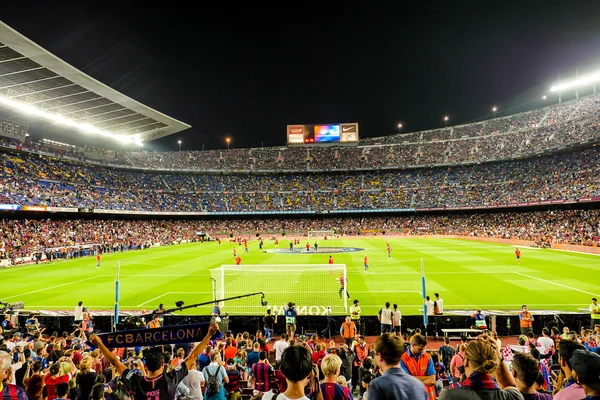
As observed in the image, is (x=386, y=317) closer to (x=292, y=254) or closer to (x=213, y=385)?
(x=213, y=385)

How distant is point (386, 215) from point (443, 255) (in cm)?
4578

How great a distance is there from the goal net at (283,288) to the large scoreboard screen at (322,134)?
51.2 m

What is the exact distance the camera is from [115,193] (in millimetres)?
66938

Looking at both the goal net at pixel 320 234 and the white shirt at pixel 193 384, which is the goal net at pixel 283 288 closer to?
the white shirt at pixel 193 384

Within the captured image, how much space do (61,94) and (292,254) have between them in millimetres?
36945

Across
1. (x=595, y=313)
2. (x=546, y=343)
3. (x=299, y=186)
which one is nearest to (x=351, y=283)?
(x=595, y=313)

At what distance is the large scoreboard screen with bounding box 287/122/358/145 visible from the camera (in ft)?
252

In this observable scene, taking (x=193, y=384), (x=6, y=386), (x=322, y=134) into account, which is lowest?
(x=193, y=384)

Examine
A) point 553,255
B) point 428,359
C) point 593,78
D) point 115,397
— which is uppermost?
point 593,78

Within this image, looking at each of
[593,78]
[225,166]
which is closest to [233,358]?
[593,78]

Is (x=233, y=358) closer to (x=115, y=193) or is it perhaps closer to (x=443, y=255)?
(x=443, y=255)

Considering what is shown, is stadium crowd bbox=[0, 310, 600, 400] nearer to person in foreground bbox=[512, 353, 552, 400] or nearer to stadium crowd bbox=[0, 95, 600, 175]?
person in foreground bbox=[512, 353, 552, 400]

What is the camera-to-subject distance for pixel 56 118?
166ft

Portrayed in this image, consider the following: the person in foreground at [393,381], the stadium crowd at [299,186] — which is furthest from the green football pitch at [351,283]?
the stadium crowd at [299,186]
